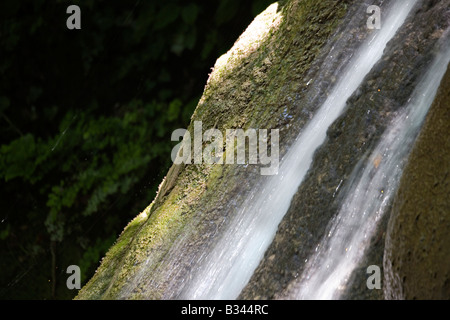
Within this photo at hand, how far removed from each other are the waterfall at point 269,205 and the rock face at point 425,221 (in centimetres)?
83

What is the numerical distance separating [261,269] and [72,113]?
13.3ft

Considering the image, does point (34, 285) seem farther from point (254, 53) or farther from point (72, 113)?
point (254, 53)

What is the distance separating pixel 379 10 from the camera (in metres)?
3.37

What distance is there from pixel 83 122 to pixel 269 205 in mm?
3677

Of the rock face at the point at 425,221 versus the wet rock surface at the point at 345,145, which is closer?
the rock face at the point at 425,221

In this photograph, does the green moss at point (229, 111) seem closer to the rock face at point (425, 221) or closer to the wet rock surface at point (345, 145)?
the wet rock surface at point (345, 145)

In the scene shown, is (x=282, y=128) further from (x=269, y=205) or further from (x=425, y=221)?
(x=425, y=221)

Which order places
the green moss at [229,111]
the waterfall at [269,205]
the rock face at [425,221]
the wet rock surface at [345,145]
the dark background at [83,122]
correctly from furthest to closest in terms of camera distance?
the dark background at [83,122], the green moss at [229,111], the waterfall at [269,205], the wet rock surface at [345,145], the rock face at [425,221]

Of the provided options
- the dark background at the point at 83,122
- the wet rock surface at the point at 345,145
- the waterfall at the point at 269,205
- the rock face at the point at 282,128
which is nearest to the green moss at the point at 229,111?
the rock face at the point at 282,128

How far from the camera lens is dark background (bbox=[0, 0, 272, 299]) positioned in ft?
18.9

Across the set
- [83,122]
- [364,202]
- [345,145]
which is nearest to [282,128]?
[345,145]

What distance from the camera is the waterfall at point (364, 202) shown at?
8.18 ft

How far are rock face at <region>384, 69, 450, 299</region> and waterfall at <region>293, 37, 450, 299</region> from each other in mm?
279

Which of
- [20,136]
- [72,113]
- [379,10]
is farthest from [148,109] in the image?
[379,10]
